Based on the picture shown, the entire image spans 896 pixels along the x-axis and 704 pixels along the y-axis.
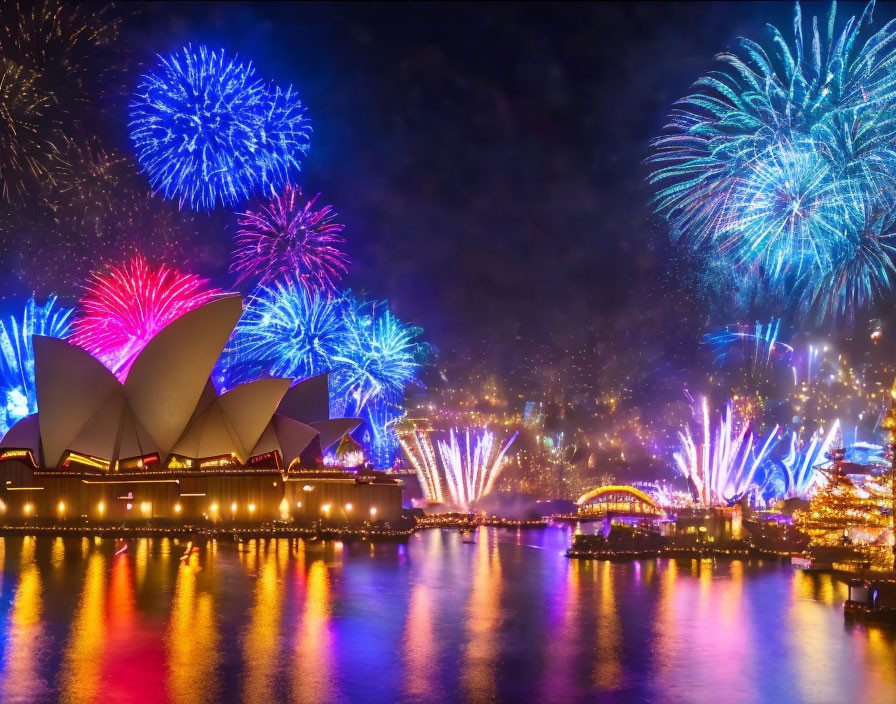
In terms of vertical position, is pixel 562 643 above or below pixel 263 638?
below

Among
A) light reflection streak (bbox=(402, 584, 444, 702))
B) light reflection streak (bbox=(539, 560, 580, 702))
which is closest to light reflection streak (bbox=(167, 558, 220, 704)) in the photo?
light reflection streak (bbox=(402, 584, 444, 702))

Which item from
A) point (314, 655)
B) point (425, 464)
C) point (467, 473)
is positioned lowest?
point (314, 655)

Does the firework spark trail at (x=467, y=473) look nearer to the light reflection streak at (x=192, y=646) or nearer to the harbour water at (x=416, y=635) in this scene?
the harbour water at (x=416, y=635)

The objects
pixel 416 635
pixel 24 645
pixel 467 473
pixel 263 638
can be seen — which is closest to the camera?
pixel 24 645

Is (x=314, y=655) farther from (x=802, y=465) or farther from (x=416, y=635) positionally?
(x=802, y=465)

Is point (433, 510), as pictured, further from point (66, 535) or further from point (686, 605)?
point (686, 605)

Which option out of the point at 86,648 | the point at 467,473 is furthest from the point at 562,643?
the point at 467,473

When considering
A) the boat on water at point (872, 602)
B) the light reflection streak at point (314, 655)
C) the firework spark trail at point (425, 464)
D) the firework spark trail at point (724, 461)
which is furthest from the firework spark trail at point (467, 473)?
the boat on water at point (872, 602)
